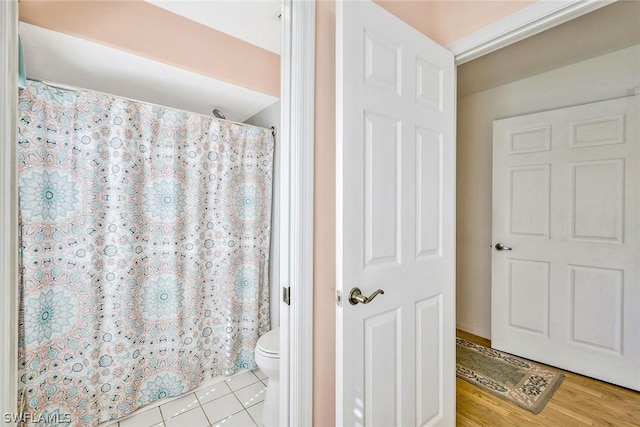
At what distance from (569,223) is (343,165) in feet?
7.08

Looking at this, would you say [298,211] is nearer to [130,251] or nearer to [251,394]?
[130,251]

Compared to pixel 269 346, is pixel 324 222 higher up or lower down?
higher up

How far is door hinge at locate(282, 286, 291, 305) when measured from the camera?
103 centimetres

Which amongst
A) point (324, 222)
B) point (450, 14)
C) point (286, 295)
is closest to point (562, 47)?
point (450, 14)

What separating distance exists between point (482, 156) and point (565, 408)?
1.98 m

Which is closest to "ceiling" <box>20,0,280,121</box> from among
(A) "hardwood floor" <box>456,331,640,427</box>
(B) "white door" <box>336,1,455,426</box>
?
(B) "white door" <box>336,1,455,426</box>

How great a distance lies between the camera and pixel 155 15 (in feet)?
5.48

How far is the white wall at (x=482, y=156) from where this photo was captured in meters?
2.16

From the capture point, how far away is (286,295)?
104cm

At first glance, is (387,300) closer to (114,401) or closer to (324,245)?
(324,245)

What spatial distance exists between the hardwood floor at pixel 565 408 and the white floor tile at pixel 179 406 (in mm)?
1653

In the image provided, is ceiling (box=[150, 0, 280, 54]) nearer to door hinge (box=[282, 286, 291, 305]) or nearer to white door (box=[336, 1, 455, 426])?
white door (box=[336, 1, 455, 426])

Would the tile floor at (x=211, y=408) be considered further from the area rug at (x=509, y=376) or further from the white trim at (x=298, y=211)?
the area rug at (x=509, y=376)

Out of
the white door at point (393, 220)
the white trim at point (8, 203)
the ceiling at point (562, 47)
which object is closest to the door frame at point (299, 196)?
the white door at point (393, 220)
